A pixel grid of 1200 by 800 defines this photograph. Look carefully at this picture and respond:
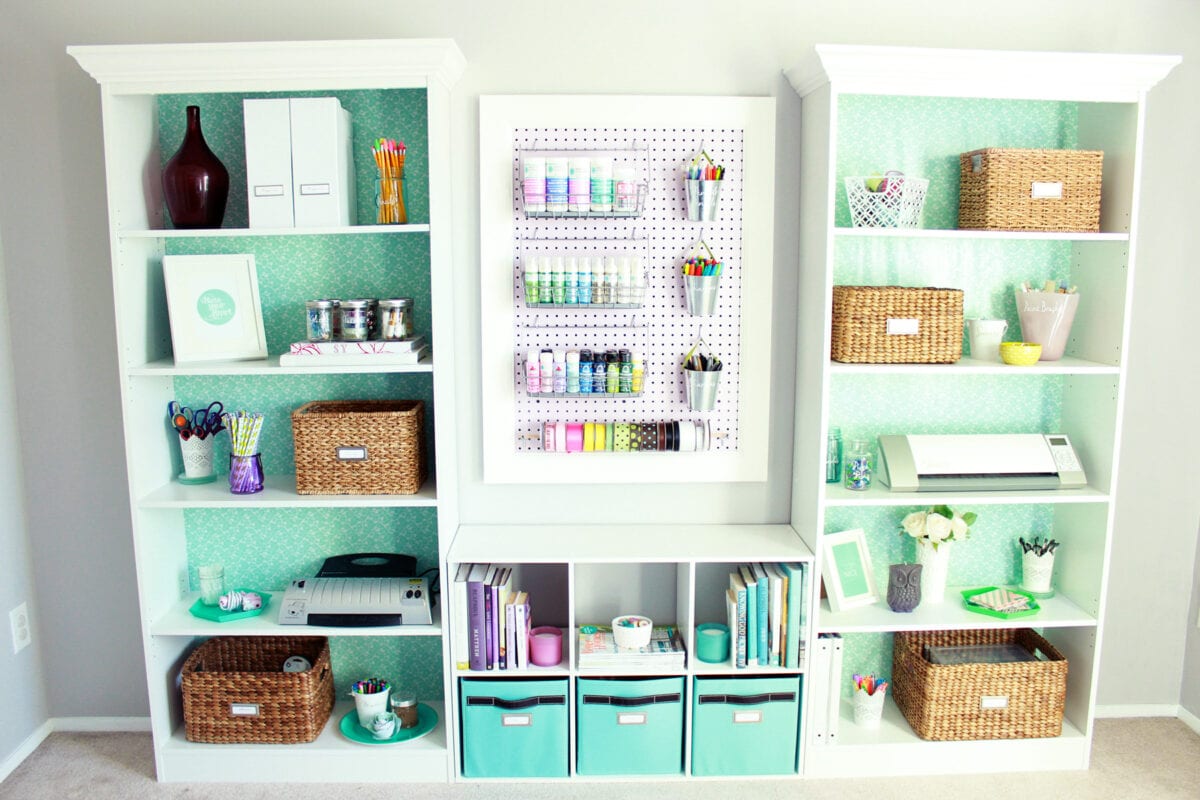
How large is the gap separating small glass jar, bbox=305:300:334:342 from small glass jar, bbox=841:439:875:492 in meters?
1.59

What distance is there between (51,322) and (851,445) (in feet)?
8.27

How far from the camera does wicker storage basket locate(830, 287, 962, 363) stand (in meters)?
2.64

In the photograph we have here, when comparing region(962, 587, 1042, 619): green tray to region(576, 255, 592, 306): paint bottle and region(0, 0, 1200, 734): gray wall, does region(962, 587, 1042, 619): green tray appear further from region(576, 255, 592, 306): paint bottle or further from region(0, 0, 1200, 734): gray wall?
region(576, 255, 592, 306): paint bottle

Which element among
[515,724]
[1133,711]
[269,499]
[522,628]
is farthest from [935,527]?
[269,499]

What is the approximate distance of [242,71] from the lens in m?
2.48

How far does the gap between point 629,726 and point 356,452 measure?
44.6 inches

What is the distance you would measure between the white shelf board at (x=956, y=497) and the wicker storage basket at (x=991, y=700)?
0.50 m

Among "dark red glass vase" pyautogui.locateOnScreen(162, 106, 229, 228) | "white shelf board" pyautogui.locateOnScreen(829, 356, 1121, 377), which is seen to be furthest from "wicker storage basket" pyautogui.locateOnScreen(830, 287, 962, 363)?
"dark red glass vase" pyautogui.locateOnScreen(162, 106, 229, 228)

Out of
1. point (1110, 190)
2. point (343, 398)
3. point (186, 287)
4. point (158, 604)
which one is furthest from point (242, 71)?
point (1110, 190)

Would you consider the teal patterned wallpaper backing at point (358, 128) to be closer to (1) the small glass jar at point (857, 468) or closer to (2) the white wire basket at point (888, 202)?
(2) the white wire basket at point (888, 202)

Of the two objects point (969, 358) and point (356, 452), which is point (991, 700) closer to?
point (969, 358)

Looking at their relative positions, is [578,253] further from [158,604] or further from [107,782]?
[107,782]

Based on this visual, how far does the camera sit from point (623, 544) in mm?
2768

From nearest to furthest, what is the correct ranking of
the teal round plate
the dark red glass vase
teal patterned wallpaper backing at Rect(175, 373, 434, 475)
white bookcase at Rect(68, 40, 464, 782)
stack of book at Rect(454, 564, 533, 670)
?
white bookcase at Rect(68, 40, 464, 782)
the dark red glass vase
stack of book at Rect(454, 564, 533, 670)
the teal round plate
teal patterned wallpaper backing at Rect(175, 373, 434, 475)
